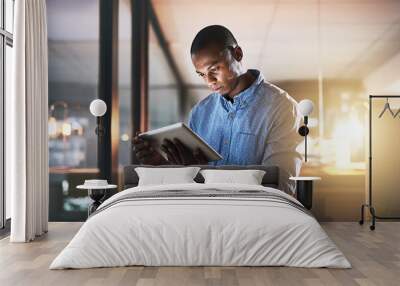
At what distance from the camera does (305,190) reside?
22.3ft

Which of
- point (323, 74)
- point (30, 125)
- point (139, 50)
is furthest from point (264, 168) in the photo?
point (30, 125)

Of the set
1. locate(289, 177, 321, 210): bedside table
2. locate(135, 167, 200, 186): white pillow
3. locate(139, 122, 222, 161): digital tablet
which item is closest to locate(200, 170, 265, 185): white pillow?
locate(135, 167, 200, 186): white pillow

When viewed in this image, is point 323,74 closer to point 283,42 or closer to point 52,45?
point 283,42

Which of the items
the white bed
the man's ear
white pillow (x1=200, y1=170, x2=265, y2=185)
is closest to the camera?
the white bed

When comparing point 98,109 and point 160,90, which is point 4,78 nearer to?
point 98,109

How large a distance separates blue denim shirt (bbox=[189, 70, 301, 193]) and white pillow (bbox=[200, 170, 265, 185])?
43 cm

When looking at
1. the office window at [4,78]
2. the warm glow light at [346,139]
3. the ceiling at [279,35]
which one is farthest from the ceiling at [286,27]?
the office window at [4,78]

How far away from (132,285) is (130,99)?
361 cm

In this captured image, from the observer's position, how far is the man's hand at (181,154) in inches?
270

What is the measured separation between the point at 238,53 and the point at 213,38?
354 mm

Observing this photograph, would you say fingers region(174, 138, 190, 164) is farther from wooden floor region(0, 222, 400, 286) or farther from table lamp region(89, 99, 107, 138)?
wooden floor region(0, 222, 400, 286)

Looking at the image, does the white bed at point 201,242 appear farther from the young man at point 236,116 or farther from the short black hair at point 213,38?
the short black hair at point 213,38

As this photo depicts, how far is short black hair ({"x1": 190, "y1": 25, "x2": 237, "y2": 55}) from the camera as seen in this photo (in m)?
7.19

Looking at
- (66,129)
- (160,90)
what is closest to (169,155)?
(160,90)
